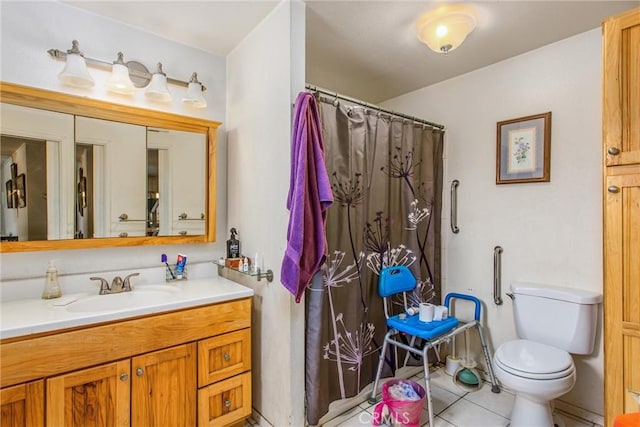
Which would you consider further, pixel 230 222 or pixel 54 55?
pixel 230 222

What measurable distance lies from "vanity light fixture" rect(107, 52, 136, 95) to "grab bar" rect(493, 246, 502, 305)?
2.67 metres

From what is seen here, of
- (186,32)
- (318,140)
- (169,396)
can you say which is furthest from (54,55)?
(169,396)

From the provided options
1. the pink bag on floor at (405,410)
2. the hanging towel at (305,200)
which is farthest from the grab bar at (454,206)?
the hanging towel at (305,200)

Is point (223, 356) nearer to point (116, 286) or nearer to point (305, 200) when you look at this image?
point (116, 286)

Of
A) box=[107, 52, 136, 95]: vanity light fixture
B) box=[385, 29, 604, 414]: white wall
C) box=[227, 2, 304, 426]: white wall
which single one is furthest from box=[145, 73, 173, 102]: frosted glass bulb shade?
box=[385, 29, 604, 414]: white wall

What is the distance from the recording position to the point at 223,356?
1.69 meters

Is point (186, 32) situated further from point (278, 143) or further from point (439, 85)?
point (439, 85)

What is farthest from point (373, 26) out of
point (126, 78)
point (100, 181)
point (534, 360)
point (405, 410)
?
point (405, 410)

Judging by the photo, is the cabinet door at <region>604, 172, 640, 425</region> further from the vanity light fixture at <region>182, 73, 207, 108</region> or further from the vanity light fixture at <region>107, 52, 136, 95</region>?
the vanity light fixture at <region>107, 52, 136, 95</region>

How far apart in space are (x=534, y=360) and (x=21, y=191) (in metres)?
2.84

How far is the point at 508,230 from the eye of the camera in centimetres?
224

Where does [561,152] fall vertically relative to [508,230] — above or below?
above

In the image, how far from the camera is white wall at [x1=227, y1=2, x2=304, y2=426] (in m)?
1.65

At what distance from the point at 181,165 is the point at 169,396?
1351 mm
